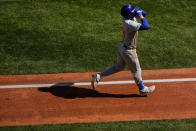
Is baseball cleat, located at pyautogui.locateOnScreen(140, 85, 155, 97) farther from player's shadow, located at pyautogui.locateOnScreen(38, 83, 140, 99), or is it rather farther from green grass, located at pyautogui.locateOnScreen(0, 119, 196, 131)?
green grass, located at pyautogui.locateOnScreen(0, 119, 196, 131)

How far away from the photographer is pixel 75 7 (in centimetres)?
1217

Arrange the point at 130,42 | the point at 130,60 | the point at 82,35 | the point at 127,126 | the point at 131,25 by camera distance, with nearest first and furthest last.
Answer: the point at 127,126 < the point at 131,25 < the point at 130,42 < the point at 130,60 < the point at 82,35

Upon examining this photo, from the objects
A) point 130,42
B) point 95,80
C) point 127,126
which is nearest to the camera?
point 127,126

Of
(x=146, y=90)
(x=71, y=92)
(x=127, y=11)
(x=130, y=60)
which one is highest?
(x=127, y=11)

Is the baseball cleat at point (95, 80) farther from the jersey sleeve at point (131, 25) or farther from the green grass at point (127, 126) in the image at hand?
the jersey sleeve at point (131, 25)

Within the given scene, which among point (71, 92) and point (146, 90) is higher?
point (146, 90)

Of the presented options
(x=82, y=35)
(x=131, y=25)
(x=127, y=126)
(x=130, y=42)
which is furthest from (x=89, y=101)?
(x=82, y=35)

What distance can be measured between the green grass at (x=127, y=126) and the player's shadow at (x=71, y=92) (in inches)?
43.2

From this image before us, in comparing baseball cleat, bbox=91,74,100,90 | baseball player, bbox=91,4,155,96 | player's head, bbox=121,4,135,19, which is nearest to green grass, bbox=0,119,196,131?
baseball player, bbox=91,4,155,96

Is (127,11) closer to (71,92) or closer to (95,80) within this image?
(95,80)

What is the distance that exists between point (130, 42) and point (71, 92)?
1856 mm

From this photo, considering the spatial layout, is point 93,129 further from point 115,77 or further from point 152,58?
point 152,58

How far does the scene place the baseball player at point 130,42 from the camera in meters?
6.64

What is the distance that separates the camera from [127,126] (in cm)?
633
